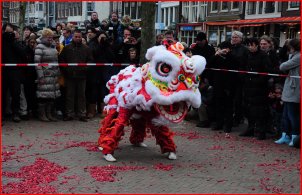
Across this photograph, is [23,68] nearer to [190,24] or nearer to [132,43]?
[132,43]

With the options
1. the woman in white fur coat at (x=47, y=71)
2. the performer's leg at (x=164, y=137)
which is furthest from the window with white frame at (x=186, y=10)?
the performer's leg at (x=164, y=137)

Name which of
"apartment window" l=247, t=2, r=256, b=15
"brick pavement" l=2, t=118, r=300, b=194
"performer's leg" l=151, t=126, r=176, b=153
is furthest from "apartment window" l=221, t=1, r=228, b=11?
"performer's leg" l=151, t=126, r=176, b=153

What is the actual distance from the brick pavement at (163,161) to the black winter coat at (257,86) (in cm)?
61

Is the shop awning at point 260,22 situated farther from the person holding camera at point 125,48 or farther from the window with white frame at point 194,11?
the person holding camera at point 125,48

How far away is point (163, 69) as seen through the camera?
679 centimetres

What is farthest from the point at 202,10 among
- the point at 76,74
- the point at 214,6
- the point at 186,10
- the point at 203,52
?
the point at 76,74

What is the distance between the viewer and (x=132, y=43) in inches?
468

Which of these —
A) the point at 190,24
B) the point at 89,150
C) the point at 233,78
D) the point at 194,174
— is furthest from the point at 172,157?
the point at 190,24

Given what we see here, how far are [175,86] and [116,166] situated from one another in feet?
4.97

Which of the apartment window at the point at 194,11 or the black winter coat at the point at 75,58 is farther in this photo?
the apartment window at the point at 194,11

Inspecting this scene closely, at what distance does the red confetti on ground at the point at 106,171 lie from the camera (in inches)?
254

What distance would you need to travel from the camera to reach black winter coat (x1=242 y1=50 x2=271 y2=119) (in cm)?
927

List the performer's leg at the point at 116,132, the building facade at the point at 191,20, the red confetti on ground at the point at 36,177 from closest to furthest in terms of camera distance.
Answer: the red confetti on ground at the point at 36,177 < the performer's leg at the point at 116,132 < the building facade at the point at 191,20

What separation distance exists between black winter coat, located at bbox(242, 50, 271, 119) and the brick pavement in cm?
61
